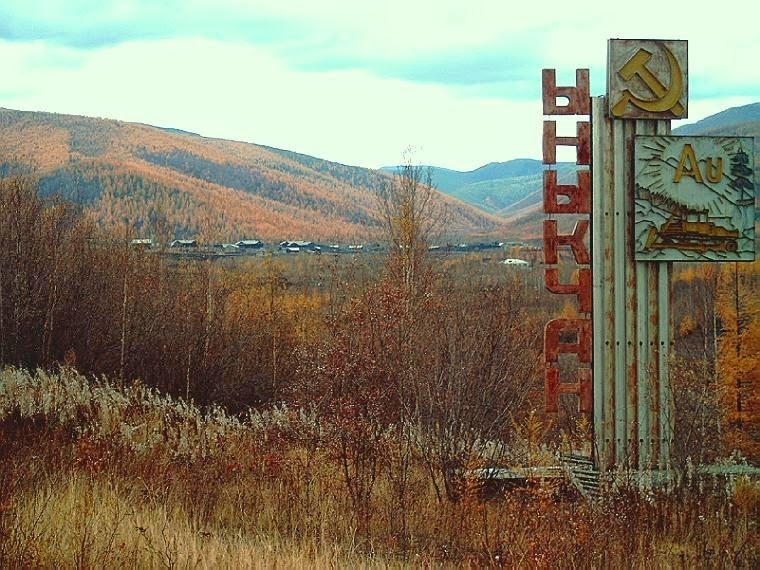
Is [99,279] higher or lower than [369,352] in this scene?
higher

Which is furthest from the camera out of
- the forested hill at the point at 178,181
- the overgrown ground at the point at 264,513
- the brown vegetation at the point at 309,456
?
the forested hill at the point at 178,181

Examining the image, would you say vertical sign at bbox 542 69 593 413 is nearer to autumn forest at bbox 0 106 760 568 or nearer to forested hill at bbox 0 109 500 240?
autumn forest at bbox 0 106 760 568

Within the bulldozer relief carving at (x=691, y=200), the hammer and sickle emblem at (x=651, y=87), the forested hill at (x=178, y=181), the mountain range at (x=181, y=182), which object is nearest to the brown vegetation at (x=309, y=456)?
the bulldozer relief carving at (x=691, y=200)

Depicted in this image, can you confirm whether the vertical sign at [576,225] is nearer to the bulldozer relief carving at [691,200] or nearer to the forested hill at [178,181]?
the bulldozer relief carving at [691,200]

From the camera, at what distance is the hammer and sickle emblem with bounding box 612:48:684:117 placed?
725 cm

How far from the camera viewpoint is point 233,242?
4958 inches

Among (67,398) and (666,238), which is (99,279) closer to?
(67,398)

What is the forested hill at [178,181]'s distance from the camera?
123m

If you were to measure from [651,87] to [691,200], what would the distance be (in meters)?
1.00

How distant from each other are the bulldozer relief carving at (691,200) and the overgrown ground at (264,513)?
76.3 inches

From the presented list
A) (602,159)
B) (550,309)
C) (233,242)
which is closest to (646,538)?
(602,159)

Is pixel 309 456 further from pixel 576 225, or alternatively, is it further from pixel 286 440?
pixel 576 225

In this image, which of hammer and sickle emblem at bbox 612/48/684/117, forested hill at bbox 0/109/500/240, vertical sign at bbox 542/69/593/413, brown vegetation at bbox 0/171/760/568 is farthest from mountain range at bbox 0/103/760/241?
hammer and sickle emblem at bbox 612/48/684/117

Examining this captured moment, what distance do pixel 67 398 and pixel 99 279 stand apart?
7741mm
